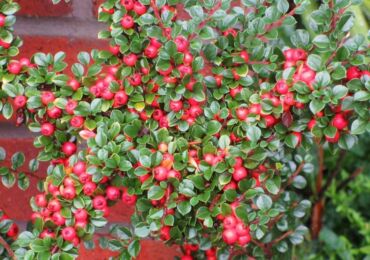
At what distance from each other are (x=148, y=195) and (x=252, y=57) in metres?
0.27

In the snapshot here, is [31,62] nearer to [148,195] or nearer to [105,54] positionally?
[105,54]

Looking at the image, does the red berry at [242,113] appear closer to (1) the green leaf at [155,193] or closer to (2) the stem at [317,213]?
(1) the green leaf at [155,193]

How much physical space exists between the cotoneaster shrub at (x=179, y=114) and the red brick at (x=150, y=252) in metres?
0.18

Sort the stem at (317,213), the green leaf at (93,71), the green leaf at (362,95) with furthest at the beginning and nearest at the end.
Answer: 1. the stem at (317,213)
2. the green leaf at (93,71)
3. the green leaf at (362,95)

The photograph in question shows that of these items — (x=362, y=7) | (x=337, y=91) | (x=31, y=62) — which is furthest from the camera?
(x=362, y=7)

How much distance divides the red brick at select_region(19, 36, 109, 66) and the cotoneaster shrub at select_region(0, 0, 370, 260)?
0.12 metres

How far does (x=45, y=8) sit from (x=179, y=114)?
0.35m

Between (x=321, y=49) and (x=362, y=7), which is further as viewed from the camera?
(x=362, y=7)

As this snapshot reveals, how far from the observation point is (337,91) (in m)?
0.80

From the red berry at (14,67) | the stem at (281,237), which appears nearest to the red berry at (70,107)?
the red berry at (14,67)

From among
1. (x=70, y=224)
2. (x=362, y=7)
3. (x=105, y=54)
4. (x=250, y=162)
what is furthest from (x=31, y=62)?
(x=362, y=7)

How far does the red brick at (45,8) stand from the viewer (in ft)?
3.35

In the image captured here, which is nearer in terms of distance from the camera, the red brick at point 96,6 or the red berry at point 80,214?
the red berry at point 80,214

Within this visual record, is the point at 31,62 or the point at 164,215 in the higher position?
the point at 31,62
